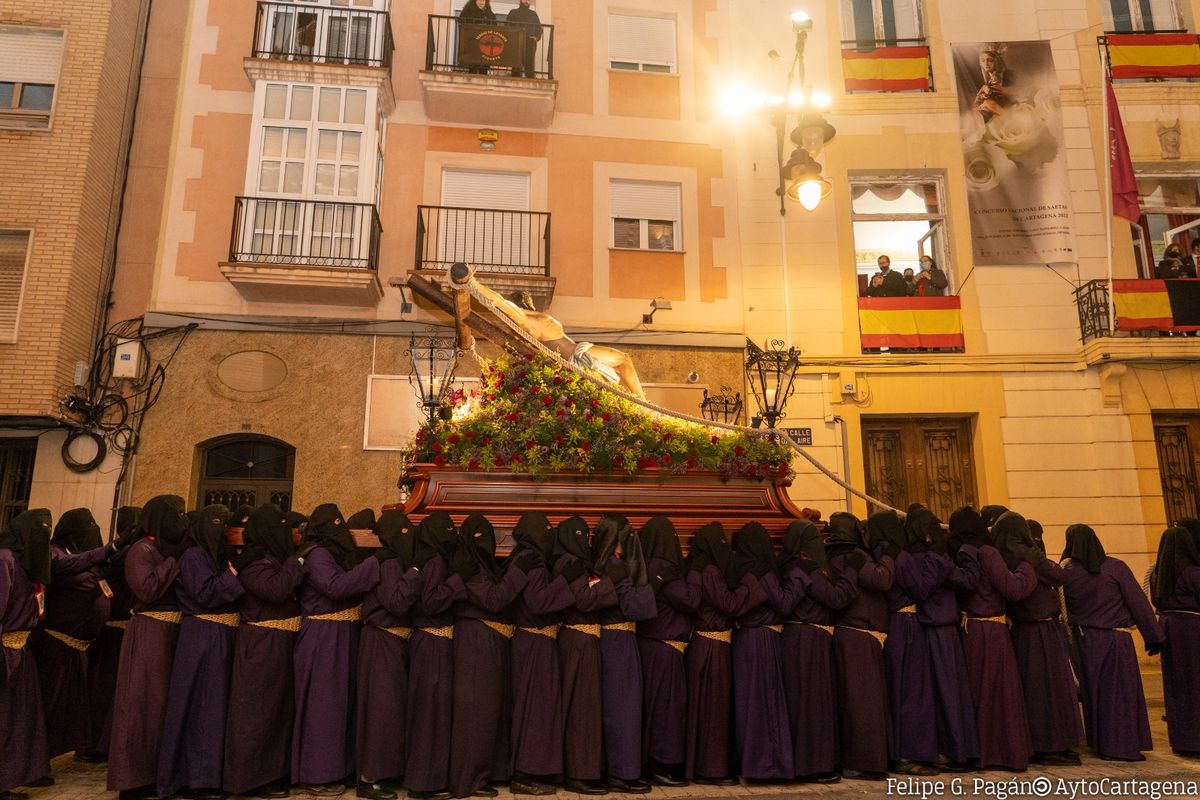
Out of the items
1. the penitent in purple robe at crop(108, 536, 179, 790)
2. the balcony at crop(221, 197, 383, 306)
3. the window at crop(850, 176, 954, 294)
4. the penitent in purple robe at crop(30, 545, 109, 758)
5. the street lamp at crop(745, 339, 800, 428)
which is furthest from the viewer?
the window at crop(850, 176, 954, 294)

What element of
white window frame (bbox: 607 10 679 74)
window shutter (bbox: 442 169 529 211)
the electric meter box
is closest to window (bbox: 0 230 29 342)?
the electric meter box

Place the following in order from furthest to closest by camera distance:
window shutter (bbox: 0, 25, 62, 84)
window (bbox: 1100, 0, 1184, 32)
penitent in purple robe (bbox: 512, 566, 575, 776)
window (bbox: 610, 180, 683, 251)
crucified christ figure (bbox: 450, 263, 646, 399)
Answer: window (bbox: 1100, 0, 1184, 32) < window (bbox: 610, 180, 683, 251) < window shutter (bbox: 0, 25, 62, 84) < crucified christ figure (bbox: 450, 263, 646, 399) < penitent in purple robe (bbox: 512, 566, 575, 776)

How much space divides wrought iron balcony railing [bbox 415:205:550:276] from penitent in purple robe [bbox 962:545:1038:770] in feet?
22.7

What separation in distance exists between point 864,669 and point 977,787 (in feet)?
2.85

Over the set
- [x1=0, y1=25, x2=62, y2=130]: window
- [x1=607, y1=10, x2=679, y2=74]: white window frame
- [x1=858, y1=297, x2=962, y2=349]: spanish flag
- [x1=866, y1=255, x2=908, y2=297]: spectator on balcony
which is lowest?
[x1=858, y1=297, x2=962, y2=349]: spanish flag

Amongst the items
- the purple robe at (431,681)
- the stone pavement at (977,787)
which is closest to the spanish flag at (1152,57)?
the stone pavement at (977,787)

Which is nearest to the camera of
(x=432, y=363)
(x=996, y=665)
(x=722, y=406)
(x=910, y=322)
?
(x=996, y=665)

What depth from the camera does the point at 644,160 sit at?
38.1 ft

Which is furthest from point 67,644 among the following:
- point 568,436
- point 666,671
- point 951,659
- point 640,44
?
point 640,44

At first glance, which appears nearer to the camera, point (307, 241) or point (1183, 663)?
point (1183, 663)

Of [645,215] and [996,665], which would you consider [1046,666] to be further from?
[645,215]

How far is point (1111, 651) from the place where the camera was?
18.1 feet

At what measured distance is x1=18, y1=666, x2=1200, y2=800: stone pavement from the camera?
4.71m

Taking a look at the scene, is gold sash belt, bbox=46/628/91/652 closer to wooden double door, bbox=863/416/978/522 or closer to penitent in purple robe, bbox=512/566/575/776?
penitent in purple robe, bbox=512/566/575/776
